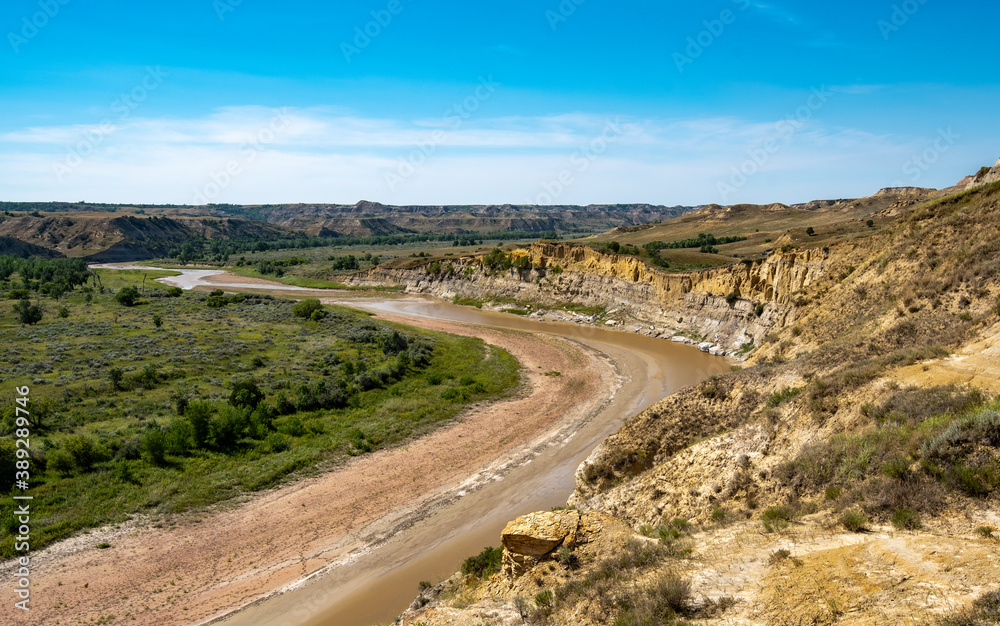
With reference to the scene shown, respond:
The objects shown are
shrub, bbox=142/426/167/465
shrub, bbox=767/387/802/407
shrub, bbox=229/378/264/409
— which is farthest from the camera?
shrub, bbox=229/378/264/409

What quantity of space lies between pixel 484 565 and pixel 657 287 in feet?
120

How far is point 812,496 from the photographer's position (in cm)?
935

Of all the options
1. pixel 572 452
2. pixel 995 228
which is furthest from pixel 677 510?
pixel 995 228

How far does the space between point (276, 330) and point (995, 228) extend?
40.4 m

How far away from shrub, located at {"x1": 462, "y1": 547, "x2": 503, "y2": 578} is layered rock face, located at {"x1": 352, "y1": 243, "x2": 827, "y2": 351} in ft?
74.4

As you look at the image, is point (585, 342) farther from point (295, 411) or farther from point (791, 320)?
point (295, 411)

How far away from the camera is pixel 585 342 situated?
41.5 metres

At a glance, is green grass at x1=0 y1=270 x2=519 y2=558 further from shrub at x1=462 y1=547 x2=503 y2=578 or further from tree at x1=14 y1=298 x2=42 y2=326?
shrub at x1=462 y1=547 x2=503 y2=578

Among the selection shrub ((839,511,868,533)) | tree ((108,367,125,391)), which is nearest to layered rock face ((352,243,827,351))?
shrub ((839,511,868,533))

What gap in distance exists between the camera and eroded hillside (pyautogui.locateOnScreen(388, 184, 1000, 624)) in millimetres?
6699

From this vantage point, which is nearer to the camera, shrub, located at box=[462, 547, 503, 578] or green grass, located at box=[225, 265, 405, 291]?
shrub, located at box=[462, 547, 503, 578]

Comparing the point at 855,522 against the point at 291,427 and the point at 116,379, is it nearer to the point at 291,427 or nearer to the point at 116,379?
the point at 291,427

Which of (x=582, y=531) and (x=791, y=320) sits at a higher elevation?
(x=791, y=320)

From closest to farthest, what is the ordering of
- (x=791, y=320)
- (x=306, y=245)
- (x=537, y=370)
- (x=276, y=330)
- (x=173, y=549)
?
(x=173, y=549) → (x=791, y=320) → (x=537, y=370) → (x=276, y=330) → (x=306, y=245)
